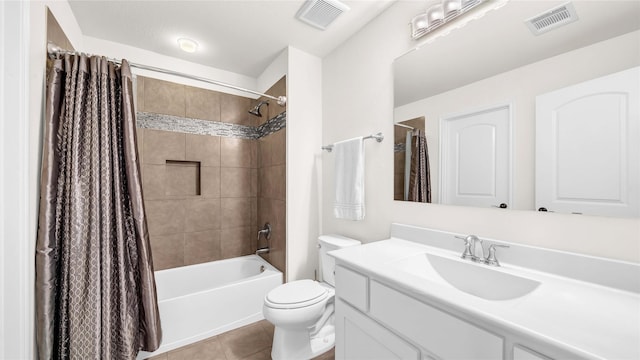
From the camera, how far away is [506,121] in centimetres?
99

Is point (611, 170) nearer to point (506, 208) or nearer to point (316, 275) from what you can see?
point (506, 208)

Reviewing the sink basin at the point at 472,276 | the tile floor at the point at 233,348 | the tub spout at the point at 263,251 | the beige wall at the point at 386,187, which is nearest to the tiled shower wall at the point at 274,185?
the tub spout at the point at 263,251

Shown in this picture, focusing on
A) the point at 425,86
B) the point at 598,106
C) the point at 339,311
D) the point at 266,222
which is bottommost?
the point at 339,311

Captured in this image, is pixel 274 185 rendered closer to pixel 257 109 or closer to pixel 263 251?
pixel 263 251

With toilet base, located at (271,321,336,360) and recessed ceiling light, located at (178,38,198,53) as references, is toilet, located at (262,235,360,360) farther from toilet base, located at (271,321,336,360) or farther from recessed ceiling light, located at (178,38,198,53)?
recessed ceiling light, located at (178,38,198,53)

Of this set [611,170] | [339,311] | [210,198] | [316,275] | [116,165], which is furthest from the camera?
[210,198]

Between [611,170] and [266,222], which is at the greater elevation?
[611,170]

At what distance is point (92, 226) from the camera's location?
3.94 ft

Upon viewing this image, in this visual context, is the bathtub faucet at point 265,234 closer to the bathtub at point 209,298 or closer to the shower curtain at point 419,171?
the bathtub at point 209,298

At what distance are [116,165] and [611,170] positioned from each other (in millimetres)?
2165

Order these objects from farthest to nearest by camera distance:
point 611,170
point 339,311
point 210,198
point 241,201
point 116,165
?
point 241,201, point 210,198, point 116,165, point 339,311, point 611,170

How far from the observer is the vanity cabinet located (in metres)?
0.60

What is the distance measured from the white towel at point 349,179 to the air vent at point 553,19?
974 mm

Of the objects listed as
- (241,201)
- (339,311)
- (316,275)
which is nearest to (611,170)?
(339,311)
